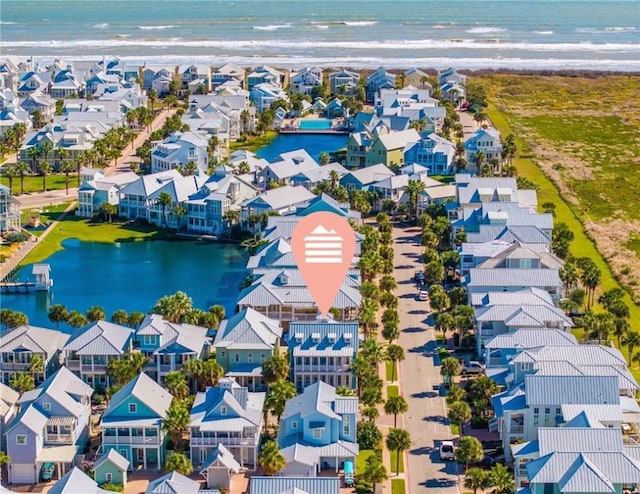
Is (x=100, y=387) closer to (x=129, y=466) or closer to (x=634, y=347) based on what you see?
(x=129, y=466)

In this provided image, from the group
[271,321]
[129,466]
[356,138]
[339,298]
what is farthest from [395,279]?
[356,138]

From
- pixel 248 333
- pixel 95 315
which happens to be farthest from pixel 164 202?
pixel 248 333

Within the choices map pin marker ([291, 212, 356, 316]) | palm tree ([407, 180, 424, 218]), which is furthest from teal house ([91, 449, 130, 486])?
palm tree ([407, 180, 424, 218])

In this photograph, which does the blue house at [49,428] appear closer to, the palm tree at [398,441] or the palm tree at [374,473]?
the palm tree at [374,473]

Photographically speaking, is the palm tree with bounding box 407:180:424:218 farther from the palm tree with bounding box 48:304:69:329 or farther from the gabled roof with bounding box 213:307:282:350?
the palm tree with bounding box 48:304:69:329

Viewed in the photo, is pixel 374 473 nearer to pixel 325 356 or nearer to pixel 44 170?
pixel 325 356

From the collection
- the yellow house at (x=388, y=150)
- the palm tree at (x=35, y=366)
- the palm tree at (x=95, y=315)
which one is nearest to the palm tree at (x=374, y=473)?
the palm tree at (x=35, y=366)
